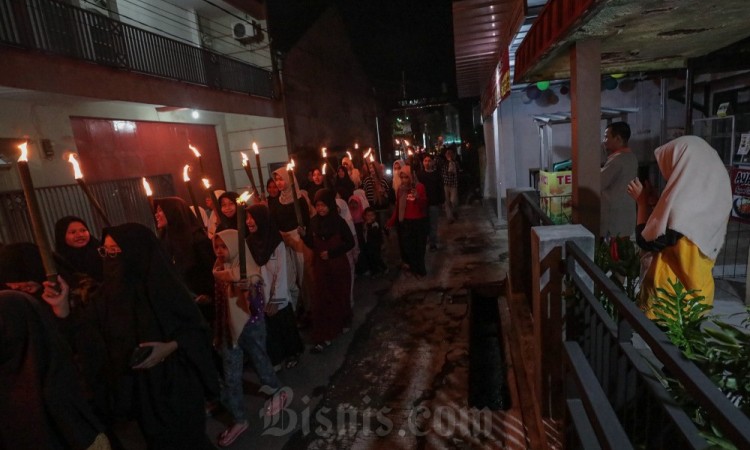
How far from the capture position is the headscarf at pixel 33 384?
6.95ft

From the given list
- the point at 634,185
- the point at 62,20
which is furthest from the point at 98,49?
the point at 634,185

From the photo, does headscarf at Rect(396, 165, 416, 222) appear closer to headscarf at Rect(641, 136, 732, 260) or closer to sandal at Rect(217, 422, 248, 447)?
sandal at Rect(217, 422, 248, 447)

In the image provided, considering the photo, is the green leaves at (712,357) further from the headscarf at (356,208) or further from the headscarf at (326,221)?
the headscarf at (356,208)

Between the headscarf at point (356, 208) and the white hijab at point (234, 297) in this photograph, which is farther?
the headscarf at point (356, 208)

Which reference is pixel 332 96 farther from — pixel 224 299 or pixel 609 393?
pixel 609 393

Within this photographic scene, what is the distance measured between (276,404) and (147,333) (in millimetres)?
1645

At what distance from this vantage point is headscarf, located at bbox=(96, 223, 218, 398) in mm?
2686

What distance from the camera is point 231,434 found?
138 inches

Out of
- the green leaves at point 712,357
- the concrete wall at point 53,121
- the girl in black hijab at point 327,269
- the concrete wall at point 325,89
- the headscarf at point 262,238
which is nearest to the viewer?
the green leaves at point 712,357

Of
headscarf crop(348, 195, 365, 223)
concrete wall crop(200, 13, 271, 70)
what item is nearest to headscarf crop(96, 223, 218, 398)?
headscarf crop(348, 195, 365, 223)

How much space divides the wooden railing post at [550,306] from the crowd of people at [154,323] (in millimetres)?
2419

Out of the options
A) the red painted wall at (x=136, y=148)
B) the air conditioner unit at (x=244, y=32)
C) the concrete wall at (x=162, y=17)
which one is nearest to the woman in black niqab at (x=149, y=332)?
the red painted wall at (x=136, y=148)

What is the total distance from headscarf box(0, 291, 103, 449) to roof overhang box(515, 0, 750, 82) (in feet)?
13.5

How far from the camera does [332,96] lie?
16.8 m
